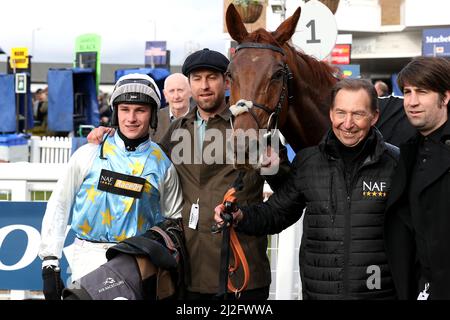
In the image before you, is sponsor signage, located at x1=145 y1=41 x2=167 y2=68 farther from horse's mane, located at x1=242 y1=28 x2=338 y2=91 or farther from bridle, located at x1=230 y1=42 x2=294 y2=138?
bridle, located at x1=230 y1=42 x2=294 y2=138

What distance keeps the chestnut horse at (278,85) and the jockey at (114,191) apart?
0.51m

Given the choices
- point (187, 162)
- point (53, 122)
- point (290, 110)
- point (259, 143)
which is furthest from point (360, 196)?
point (53, 122)

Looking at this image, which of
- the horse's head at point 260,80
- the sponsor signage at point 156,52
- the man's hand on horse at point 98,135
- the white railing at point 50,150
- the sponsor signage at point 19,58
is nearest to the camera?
the horse's head at point 260,80

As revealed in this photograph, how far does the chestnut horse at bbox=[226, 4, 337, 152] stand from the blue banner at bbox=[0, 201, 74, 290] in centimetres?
200

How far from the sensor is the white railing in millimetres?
11336

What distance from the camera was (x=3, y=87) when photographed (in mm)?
13297

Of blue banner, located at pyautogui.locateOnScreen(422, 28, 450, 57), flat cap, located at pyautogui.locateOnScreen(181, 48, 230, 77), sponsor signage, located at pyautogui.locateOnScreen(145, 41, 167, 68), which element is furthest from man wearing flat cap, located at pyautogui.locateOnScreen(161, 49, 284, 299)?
sponsor signage, located at pyautogui.locateOnScreen(145, 41, 167, 68)

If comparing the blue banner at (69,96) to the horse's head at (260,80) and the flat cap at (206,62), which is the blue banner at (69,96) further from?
the horse's head at (260,80)

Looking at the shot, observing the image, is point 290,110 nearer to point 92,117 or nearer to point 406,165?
point 406,165

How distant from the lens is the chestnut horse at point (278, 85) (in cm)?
301

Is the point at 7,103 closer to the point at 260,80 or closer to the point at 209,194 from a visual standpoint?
the point at 209,194

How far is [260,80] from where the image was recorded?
3033mm

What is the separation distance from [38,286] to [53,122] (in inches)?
373

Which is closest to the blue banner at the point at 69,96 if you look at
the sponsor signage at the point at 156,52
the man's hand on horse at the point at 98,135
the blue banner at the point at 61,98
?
the blue banner at the point at 61,98
